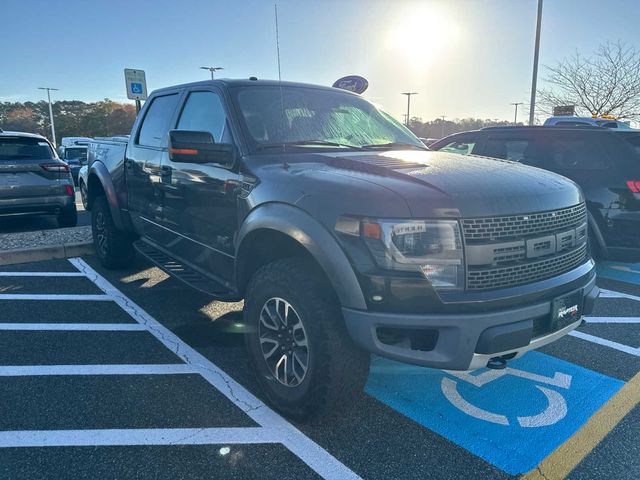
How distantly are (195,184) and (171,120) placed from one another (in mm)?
979

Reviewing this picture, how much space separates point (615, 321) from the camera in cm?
418

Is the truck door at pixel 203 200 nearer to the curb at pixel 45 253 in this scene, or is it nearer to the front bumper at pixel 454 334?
the front bumper at pixel 454 334

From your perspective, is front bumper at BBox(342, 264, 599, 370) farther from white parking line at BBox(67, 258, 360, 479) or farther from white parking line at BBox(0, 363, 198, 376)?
white parking line at BBox(0, 363, 198, 376)

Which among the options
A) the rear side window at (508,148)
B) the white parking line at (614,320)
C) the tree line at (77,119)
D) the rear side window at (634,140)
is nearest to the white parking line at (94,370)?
the white parking line at (614,320)

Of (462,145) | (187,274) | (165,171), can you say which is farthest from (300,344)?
(462,145)

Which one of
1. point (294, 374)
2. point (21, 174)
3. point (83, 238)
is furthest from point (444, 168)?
point (21, 174)

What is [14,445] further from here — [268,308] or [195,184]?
[195,184]

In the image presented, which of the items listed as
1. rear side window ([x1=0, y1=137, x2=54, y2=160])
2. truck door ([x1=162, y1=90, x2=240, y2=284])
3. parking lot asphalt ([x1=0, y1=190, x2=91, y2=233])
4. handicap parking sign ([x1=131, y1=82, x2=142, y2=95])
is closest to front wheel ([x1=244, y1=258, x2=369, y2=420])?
truck door ([x1=162, y1=90, x2=240, y2=284])

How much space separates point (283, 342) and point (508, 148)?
15.5 feet

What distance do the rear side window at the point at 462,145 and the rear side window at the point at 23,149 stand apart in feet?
20.6

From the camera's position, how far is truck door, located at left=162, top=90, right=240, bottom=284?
120 inches

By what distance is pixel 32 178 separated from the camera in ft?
23.4

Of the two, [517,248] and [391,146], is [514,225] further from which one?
[391,146]

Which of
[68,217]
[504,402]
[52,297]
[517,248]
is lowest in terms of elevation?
[504,402]
